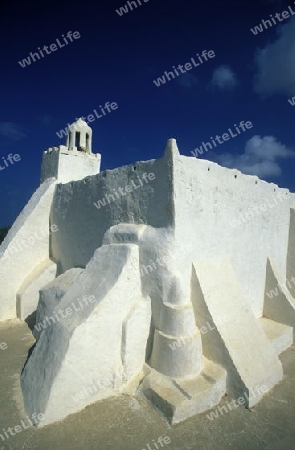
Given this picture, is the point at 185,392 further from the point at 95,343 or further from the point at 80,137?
the point at 80,137

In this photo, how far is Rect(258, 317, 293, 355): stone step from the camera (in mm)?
7895

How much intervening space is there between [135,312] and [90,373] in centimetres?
152

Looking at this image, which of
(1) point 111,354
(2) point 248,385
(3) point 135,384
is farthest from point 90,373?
(2) point 248,385

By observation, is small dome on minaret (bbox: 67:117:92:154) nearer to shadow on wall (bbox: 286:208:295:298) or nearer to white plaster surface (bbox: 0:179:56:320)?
white plaster surface (bbox: 0:179:56:320)

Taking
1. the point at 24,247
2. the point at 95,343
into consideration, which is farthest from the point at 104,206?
the point at 24,247

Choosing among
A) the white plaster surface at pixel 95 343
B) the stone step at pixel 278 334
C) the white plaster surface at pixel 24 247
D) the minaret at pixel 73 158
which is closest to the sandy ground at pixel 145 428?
the white plaster surface at pixel 95 343

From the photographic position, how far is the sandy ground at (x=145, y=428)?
4820mm

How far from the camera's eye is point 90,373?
19.0ft

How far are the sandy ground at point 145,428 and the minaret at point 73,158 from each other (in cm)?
877

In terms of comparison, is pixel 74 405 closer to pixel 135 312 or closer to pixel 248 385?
pixel 135 312

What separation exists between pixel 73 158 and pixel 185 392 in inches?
411

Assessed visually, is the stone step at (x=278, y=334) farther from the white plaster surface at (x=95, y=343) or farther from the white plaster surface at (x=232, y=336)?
the white plaster surface at (x=95, y=343)

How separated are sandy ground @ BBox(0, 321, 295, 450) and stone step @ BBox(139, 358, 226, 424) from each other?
168 millimetres

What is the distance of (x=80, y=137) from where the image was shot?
1320 centimetres
